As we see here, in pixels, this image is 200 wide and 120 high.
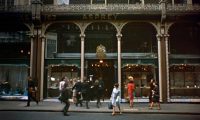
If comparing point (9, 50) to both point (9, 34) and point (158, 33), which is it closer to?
point (9, 34)

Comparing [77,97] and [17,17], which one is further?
[17,17]

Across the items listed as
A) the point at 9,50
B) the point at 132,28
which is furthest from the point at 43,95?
the point at 132,28

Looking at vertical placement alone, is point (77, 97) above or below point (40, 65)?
below

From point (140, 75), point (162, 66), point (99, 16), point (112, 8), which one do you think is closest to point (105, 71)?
point (140, 75)

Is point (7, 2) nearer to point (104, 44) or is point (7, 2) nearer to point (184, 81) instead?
point (104, 44)

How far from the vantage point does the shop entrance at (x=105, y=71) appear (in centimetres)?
2639

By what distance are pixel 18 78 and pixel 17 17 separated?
5053mm

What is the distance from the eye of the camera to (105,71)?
26672 millimetres

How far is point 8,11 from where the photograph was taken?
25.6m

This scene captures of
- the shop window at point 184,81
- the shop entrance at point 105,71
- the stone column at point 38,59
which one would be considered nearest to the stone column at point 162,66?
the shop window at point 184,81

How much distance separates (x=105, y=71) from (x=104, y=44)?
2.30 metres

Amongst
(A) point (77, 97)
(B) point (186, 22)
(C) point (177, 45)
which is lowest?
(A) point (77, 97)

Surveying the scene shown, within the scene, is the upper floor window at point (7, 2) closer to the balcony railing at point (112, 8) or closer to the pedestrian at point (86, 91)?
the balcony railing at point (112, 8)

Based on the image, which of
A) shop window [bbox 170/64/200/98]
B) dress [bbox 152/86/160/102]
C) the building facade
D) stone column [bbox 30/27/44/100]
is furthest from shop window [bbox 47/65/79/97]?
shop window [bbox 170/64/200/98]
